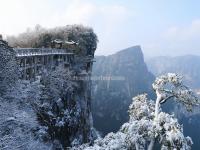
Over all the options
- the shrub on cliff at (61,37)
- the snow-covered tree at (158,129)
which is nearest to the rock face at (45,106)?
the shrub on cliff at (61,37)

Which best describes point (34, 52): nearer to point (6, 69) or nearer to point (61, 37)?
point (6, 69)

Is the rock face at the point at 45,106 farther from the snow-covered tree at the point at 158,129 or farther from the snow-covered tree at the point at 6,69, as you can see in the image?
the snow-covered tree at the point at 158,129

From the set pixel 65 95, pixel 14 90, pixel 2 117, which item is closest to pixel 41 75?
pixel 65 95

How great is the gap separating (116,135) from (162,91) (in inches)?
169

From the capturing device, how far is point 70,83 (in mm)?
64875

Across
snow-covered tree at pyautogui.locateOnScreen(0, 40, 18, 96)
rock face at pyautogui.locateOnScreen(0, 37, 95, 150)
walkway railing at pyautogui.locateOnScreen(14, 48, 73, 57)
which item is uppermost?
walkway railing at pyautogui.locateOnScreen(14, 48, 73, 57)

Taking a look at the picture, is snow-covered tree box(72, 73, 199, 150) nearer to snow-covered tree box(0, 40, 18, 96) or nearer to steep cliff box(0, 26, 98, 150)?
steep cliff box(0, 26, 98, 150)

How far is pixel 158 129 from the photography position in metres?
24.3

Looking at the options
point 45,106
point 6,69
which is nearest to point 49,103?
point 45,106

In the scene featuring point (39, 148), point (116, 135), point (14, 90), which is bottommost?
point (39, 148)

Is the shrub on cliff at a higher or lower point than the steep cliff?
higher

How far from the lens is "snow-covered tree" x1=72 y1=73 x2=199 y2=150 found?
2370 centimetres

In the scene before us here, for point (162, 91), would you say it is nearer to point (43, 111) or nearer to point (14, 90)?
point (14, 90)

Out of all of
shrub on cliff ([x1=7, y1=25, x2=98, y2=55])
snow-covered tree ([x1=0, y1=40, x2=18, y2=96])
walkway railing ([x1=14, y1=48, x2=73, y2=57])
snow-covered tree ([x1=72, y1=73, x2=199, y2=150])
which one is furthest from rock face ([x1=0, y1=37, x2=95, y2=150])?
snow-covered tree ([x1=72, y1=73, x2=199, y2=150])
